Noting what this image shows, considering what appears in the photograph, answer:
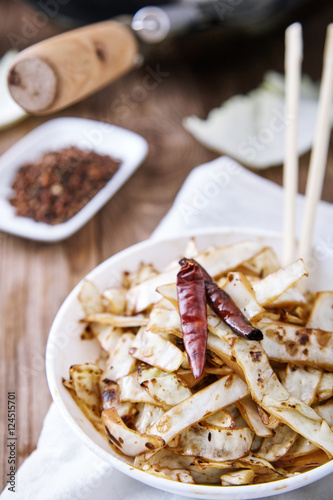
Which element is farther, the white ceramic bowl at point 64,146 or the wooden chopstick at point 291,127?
the white ceramic bowl at point 64,146

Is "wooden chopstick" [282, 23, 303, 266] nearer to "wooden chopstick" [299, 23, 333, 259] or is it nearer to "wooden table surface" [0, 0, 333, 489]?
"wooden chopstick" [299, 23, 333, 259]

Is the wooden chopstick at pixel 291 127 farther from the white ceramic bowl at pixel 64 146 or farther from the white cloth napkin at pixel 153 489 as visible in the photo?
the white ceramic bowl at pixel 64 146

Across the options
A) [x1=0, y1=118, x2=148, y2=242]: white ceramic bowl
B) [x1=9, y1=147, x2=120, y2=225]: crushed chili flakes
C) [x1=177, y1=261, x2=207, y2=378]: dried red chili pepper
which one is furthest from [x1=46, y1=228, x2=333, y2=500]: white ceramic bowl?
[x1=9, y1=147, x2=120, y2=225]: crushed chili flakes

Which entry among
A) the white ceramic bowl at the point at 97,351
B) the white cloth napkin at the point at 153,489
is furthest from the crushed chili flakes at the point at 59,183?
the white ceramic bowl at the point at 97,351

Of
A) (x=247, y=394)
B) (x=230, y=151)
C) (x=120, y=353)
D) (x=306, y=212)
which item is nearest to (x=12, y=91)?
(x=120, y=353)

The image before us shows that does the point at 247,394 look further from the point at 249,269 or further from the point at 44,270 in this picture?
the point at 44,270
